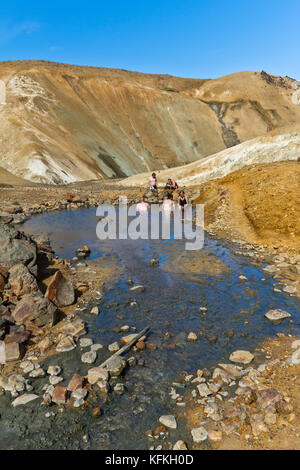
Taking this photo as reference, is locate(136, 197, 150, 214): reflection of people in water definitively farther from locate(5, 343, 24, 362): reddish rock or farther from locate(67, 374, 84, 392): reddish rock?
locate(67, 374, 84, 392): reddish rock

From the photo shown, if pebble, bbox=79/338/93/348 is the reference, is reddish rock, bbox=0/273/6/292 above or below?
above

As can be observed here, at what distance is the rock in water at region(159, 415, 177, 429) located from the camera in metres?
5.71

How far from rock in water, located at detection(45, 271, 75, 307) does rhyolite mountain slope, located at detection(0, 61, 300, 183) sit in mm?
38222

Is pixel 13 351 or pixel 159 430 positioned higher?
pixel 13 351

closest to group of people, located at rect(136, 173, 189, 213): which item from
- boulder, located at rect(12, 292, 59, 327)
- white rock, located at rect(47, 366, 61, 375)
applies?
boulder, located at rect(12, 292, 59, 327)

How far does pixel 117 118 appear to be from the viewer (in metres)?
80.1

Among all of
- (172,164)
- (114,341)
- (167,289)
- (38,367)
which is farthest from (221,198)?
(172,164)

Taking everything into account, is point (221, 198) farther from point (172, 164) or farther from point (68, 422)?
point (172, 164)

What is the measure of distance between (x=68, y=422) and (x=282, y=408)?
3.87m

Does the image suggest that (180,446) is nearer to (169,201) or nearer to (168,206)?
(168,206)

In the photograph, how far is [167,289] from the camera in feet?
38.1

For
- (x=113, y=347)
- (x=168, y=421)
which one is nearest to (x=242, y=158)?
(x=113, y=347)

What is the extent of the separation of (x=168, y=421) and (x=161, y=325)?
347 centimetres

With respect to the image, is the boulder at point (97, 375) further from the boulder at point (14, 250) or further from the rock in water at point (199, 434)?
the boulder at point (14, 250)
